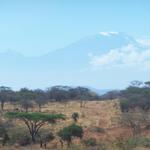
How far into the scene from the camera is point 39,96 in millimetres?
79750

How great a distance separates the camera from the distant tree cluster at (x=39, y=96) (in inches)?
2948

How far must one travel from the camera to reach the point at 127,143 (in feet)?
66.7

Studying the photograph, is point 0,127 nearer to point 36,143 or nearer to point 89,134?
point 36,143

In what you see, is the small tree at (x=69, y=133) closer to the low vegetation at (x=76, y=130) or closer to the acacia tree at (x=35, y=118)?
the low vegetation at (x=76, y=130)

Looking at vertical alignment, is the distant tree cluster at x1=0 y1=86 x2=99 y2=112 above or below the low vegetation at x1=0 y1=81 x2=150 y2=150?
above

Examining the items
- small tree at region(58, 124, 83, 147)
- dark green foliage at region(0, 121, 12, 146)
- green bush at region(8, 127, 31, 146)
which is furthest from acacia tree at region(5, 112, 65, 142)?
small tree at region(58, 124, 83, 147)

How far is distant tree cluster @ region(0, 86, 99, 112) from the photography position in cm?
7488

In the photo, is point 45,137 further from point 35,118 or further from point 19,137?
point 35,118

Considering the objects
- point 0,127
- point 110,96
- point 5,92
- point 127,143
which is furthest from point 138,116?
point 110,96

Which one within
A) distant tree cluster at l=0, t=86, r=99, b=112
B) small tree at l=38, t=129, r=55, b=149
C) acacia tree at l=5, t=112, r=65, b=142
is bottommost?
small tree at l=38, t=129, r=55, b=149

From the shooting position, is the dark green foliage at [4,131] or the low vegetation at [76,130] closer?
the low vegetation at [76,130]

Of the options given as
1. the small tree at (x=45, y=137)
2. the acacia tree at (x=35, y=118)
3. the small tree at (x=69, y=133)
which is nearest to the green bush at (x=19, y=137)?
the acacia tree at (x=35, y=118)

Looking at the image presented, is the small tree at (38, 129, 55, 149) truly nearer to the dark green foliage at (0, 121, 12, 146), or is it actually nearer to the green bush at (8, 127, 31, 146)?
the green bush at (8, 127, 31, 146)

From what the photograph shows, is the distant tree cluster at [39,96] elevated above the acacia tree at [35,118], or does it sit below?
above
